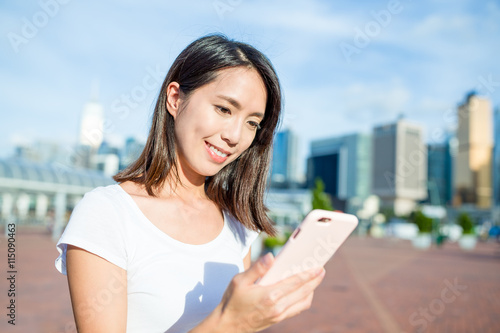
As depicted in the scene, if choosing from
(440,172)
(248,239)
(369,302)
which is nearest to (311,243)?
(248,239)

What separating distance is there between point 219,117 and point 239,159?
43cm

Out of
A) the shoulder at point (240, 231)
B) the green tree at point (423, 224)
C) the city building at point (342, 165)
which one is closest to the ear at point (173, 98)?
the shoulder at point (240, 231)

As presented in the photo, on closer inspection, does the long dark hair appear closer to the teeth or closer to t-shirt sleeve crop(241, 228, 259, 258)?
t-shirt sleeve crop(241, 228, 259, 258)

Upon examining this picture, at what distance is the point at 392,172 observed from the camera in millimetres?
99938

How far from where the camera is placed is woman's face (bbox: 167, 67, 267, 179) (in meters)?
1.36

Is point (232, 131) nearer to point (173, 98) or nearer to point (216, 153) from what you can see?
point (216, 153)

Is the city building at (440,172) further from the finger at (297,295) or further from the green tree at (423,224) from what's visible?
the finger at (297,295)

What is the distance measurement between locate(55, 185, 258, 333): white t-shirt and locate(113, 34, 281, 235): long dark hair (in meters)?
0.20

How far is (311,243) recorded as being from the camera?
3.54 ft

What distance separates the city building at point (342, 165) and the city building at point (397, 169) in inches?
141

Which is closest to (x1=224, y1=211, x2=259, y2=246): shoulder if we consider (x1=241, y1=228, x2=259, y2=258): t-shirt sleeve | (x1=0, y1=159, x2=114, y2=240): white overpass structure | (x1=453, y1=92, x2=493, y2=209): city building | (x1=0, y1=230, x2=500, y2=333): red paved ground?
(x1=241, y1=228, x2=259, y2=258): t-shirt sleeve

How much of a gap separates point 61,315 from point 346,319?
445 cm
